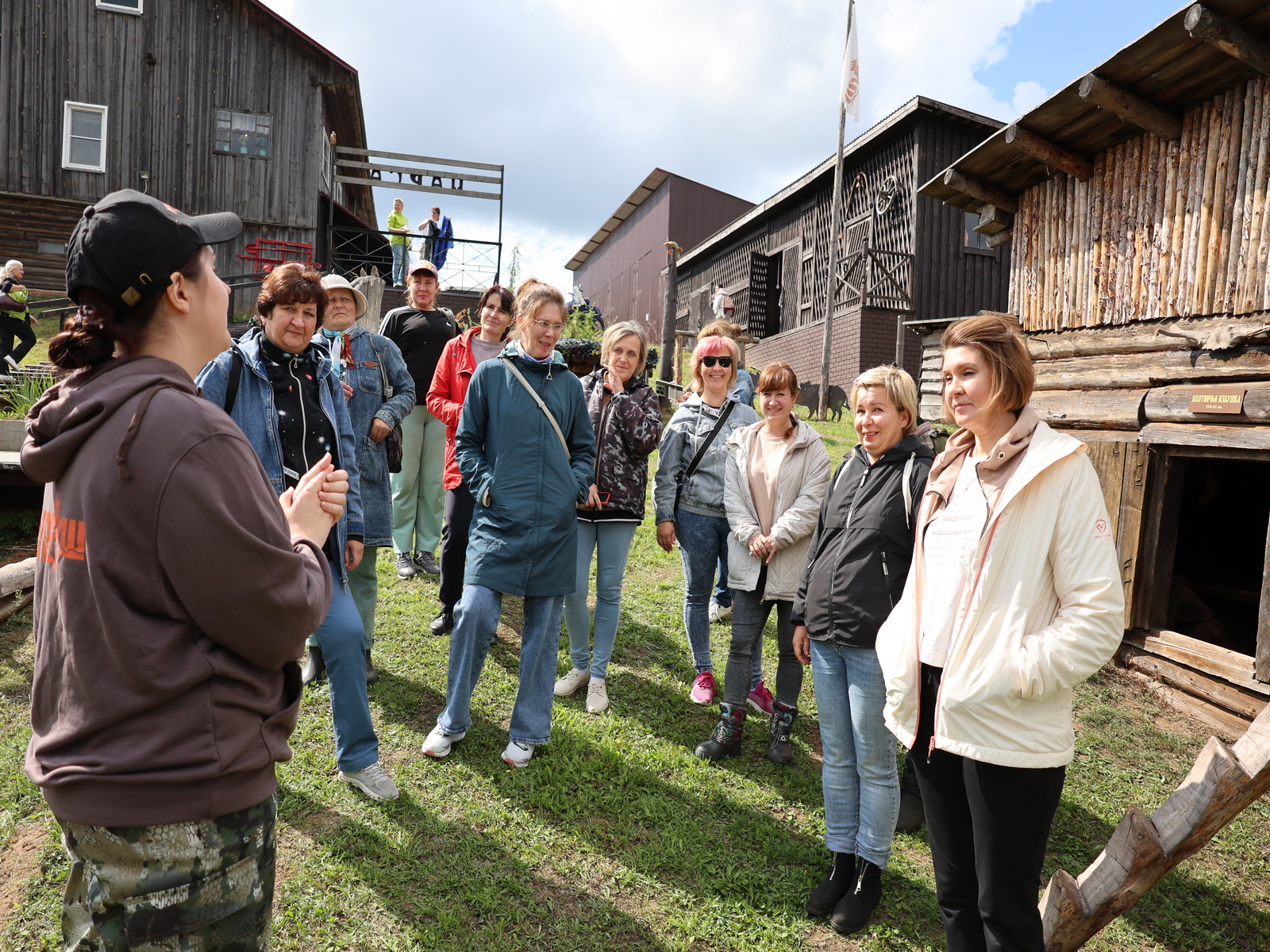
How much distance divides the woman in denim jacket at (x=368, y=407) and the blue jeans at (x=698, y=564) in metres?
1.86

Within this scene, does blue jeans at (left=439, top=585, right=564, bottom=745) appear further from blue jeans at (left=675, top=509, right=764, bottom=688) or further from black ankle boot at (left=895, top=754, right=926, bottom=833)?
black ankle boot at (left=895, top=754, right=926, bottom=833)

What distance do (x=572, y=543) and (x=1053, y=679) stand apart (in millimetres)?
2446

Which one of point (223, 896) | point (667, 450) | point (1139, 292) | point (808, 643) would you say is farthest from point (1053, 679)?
point (1139, 292)

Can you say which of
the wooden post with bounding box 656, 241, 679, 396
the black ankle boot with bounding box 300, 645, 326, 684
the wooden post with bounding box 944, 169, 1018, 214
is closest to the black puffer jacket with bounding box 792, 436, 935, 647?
the black ankle boot with bounding box 300, 645, 326, 684

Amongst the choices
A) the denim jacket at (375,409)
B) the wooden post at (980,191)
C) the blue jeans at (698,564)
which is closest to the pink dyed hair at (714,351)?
the blue jeans at (698,564)

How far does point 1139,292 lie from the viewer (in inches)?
271

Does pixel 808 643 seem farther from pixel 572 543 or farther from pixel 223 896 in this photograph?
pixel 223 896

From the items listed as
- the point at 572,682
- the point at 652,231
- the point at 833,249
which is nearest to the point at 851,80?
the point at 833,249

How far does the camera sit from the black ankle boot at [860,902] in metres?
3.11

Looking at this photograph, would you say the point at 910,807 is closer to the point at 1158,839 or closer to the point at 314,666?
the point at 1158,839

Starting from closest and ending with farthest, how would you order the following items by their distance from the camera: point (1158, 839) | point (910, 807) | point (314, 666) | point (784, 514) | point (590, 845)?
point (1158, 839) < point (590, 845) < point (910, 807) < point (784, 514) < point (314, 666)

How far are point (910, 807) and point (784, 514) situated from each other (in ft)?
5.34

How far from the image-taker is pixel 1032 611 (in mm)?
2232

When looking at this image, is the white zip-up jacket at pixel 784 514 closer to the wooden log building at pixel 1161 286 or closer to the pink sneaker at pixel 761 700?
the pink sneaker at pixel 761 700
